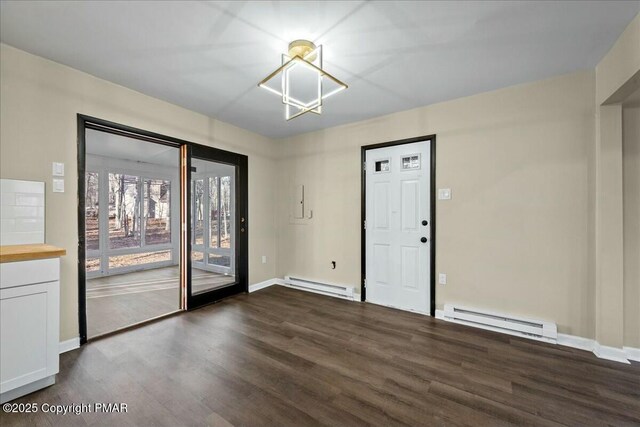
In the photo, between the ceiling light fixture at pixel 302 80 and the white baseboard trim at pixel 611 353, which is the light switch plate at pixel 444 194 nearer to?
the ceiling light fixture at pixel 302 80

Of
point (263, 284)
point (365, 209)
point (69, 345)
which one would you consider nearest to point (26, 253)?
point (69, 345)

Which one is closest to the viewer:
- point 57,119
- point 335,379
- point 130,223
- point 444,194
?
point 335,379

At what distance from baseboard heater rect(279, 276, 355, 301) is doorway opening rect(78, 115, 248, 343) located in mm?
791

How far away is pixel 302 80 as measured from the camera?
106 inches

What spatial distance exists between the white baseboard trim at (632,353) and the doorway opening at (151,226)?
14.3 feet

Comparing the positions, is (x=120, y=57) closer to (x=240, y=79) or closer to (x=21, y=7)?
(x=21, y=7)

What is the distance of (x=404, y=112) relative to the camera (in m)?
3.52

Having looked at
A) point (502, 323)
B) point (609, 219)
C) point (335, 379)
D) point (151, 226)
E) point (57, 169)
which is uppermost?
point (57, 169)

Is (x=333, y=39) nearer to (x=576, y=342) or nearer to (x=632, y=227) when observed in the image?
(x=632, y=227)

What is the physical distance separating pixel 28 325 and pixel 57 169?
1.36m

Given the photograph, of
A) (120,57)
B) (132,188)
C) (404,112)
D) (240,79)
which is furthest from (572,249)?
(132,188)

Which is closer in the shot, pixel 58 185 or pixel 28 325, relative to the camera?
pixel 28 325

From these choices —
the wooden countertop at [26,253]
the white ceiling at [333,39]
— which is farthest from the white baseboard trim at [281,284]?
the white ceiling at [333,39]

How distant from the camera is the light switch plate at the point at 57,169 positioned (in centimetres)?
237
